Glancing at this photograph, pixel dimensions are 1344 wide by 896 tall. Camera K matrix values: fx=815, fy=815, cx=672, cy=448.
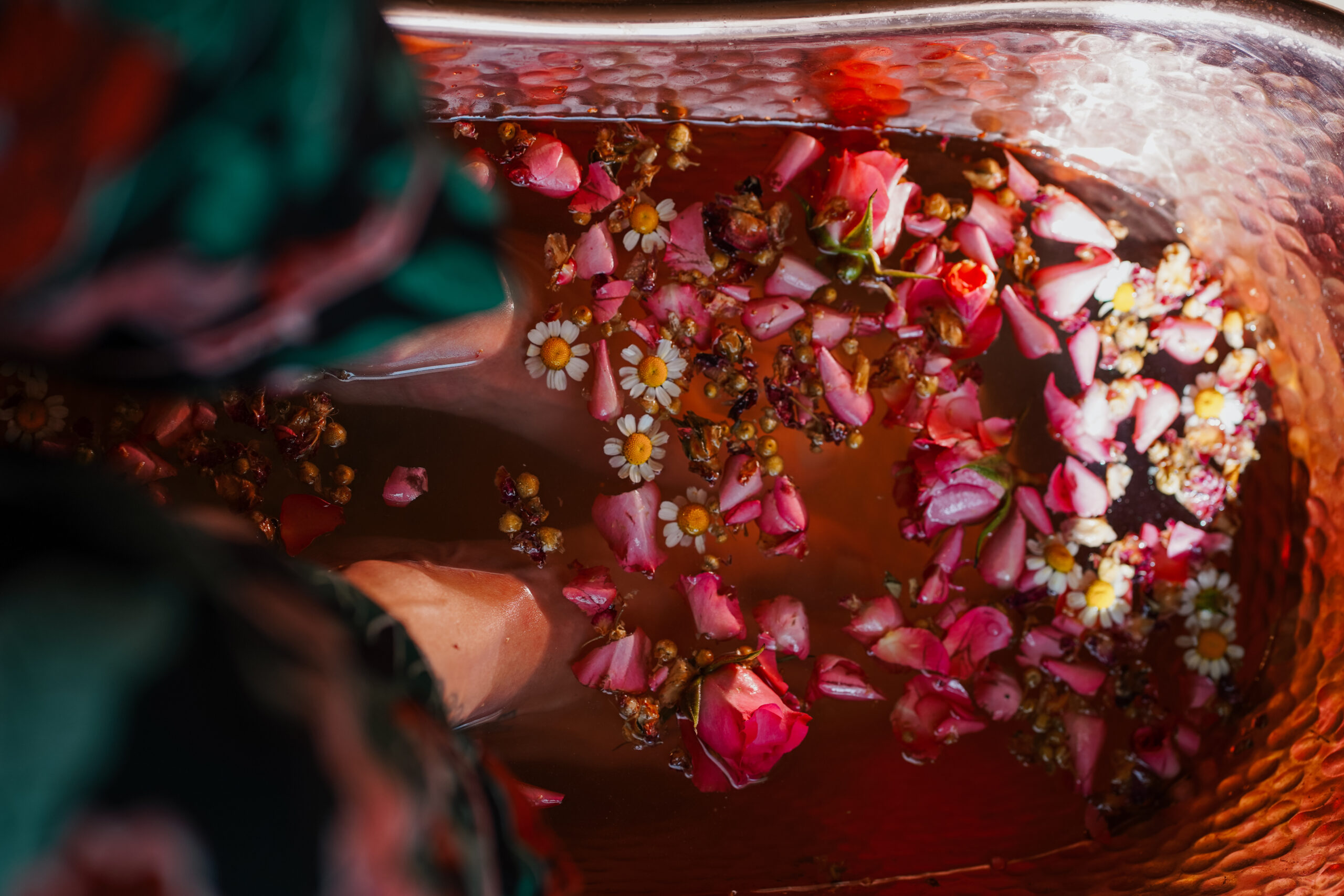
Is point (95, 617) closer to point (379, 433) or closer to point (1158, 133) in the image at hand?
point (379, 433)

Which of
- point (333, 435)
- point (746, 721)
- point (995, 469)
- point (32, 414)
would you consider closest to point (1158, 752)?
point (995, 469)

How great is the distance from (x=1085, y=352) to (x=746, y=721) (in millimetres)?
494

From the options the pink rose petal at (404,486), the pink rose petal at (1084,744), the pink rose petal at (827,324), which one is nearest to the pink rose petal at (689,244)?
the pink rose petal at (827,324)

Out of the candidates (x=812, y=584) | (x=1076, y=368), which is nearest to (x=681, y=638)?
(x=812, y=584)

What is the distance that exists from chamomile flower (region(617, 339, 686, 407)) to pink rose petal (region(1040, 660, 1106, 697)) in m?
0.46

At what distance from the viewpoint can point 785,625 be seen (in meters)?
0.79

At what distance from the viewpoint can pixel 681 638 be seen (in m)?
0.79

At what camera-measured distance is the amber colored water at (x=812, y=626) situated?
788mm

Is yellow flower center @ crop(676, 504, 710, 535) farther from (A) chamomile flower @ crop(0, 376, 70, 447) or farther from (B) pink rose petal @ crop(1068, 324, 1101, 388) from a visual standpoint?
(A) chamomile flower @ crop(0, 376, 70, 447)

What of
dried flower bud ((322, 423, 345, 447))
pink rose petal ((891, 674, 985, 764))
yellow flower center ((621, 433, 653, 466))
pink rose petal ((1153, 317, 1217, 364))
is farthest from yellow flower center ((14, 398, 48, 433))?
pink rose petal ((1153, 317, 1217, 364))

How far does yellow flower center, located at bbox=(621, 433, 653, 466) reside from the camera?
31.0 inches

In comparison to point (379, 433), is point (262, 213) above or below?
above

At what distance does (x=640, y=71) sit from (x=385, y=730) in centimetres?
58

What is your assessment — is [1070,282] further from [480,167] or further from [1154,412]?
[480,167]
